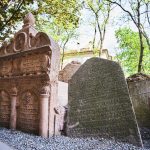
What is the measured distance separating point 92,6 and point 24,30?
12.7 meters

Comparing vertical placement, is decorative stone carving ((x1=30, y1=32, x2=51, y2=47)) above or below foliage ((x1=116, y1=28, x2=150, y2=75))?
below

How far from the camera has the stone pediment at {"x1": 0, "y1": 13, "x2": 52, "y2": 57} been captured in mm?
6968

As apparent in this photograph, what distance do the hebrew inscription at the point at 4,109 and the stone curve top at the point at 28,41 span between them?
1473 millimetres

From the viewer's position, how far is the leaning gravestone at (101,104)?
5387 mm

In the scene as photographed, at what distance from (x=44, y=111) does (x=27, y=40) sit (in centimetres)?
253

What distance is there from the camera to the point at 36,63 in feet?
22.8

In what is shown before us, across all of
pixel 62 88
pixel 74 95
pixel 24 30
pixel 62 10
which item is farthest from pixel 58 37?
pixel 74 95

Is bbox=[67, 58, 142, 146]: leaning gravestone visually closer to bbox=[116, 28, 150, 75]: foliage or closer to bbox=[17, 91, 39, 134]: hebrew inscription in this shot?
bbox=[17, 91, 39, 134]: hebrew inscription

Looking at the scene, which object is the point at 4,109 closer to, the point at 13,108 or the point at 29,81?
the point at 13,108

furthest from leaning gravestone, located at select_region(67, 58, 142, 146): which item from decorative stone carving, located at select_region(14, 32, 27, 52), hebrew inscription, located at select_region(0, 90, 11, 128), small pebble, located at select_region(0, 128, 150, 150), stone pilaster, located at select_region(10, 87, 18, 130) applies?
hebrew inscription, located at select_region(0, 90, 11, 128)

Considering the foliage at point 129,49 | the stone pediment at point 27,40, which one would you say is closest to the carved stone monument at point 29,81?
the stone pediment at point 27,40

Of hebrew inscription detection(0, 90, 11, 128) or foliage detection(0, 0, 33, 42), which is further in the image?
foliage detection(0, 0, 33, 42)

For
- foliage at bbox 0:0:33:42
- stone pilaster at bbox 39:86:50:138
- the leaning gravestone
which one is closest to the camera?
the leaning gravestone

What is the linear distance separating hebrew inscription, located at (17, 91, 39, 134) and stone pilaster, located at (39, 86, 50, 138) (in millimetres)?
316
